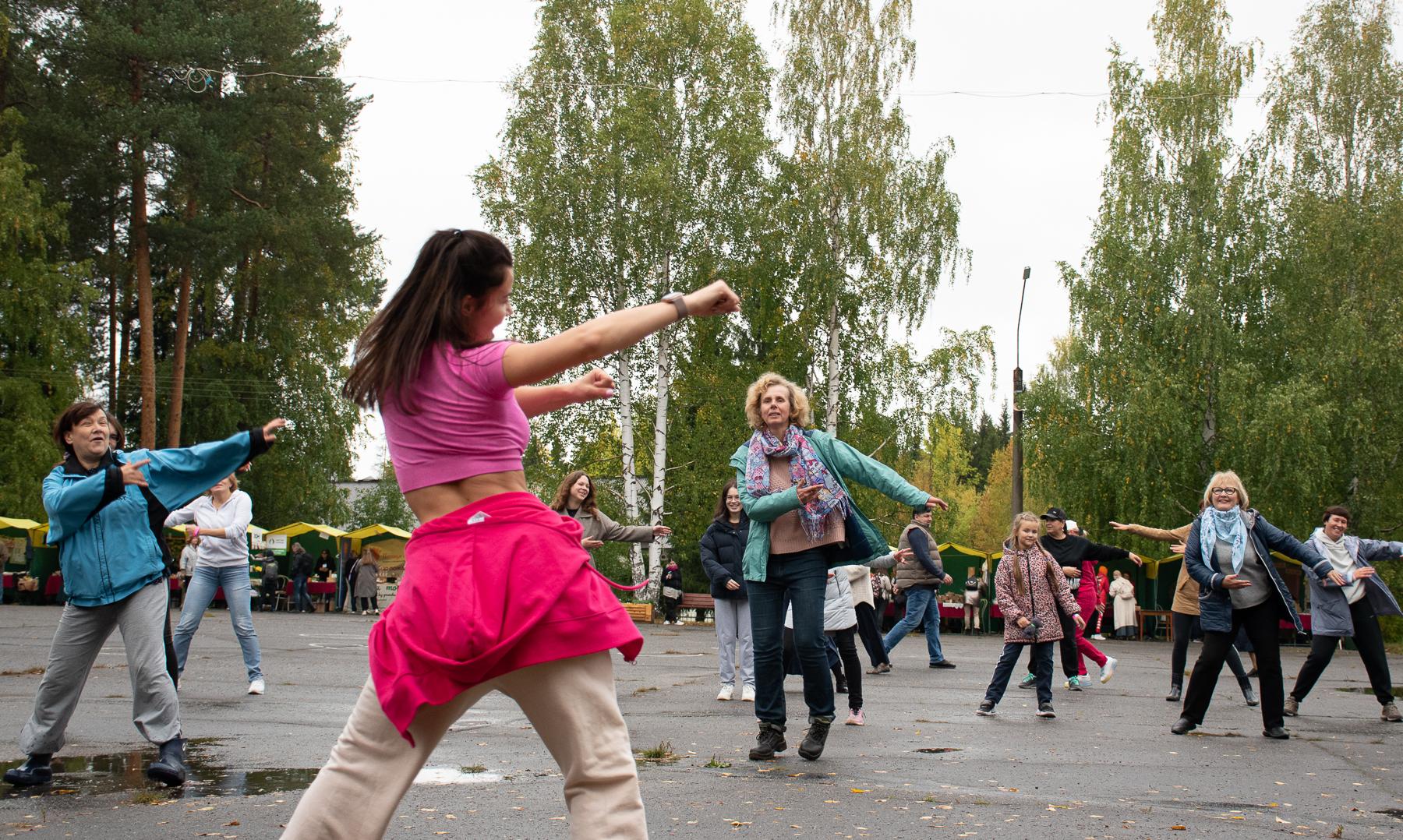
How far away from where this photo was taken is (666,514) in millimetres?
37031

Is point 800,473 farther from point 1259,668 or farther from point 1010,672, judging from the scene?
point 1259,668

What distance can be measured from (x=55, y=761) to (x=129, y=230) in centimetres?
2935

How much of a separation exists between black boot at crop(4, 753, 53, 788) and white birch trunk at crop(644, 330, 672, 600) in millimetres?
26608

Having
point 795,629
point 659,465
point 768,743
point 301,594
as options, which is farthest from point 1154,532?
point 301,594

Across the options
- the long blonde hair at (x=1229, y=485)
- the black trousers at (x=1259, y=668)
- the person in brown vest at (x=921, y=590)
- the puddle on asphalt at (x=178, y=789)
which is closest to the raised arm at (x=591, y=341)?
the puddle on asphalt at (x=178, y=789)

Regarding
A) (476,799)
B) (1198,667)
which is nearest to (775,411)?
(476,799)

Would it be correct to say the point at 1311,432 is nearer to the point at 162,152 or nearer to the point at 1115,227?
the point at 1115,227

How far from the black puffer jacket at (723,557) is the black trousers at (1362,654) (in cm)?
473

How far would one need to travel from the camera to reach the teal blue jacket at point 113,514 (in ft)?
20.0

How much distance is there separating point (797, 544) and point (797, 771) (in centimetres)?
118

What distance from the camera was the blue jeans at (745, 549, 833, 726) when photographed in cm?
715

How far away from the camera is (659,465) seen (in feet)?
112

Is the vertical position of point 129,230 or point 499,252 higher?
point 129,230

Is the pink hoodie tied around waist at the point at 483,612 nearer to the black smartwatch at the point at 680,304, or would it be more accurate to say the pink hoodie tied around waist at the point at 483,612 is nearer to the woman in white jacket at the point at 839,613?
the black smartwatch at the point at 680,304
